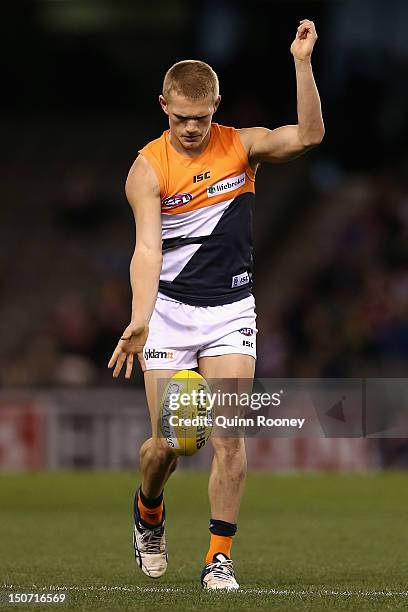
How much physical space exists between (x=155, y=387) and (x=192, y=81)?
1562 mm

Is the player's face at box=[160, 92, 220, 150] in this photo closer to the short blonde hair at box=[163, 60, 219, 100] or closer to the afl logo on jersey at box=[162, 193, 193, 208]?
the short blonde hair at box=[163, 60, 219, 100]

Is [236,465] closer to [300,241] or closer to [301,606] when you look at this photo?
[301,606]

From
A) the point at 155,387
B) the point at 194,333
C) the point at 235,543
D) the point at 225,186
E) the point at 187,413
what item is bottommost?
the point at 235,543

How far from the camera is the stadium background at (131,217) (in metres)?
16.5

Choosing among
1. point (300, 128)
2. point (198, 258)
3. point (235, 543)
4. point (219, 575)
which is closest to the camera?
point (219, 575)

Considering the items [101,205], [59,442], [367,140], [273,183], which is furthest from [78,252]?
[59,442]

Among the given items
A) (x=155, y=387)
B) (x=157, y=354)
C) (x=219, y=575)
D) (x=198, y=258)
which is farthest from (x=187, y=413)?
(x=198, y=258)

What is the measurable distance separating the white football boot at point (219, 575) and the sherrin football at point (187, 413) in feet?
1.78

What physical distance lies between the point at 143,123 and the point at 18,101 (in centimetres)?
247

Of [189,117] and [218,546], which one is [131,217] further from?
[218,546]

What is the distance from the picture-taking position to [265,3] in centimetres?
2397

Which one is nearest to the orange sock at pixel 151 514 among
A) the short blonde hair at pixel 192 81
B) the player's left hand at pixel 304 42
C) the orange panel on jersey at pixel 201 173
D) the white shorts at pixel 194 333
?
the white shorts at pixel 194 333

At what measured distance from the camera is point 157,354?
7.41m

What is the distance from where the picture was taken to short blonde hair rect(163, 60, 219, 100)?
22.8 feet
